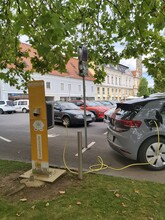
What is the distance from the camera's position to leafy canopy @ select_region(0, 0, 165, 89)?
136 inches

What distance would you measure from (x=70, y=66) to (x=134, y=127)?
40.2 meters

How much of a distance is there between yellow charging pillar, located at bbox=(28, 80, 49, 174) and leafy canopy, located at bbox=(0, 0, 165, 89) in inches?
26.3

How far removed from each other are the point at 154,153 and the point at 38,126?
264 cm

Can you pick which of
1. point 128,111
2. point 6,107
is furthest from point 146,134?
point 6,107

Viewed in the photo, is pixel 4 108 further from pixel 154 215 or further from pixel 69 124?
pixel 154 215

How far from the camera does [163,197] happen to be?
11.2 ft

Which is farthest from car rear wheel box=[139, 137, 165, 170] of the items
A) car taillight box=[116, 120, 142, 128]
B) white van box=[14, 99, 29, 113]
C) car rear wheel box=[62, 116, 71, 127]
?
white van box=[14, 99, 29, 113]

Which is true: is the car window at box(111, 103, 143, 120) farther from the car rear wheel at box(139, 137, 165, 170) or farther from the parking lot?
the parking lot

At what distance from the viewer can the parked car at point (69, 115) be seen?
11477 mm

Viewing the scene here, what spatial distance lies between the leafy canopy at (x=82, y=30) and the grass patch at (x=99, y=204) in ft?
7.69

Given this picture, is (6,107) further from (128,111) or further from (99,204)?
(99,204)

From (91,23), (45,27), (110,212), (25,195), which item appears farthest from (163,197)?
(91,23)

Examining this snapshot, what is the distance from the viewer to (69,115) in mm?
11633

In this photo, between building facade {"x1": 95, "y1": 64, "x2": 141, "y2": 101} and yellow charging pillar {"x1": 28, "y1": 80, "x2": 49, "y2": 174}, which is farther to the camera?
building facade {"x1": 95, "y1": 64, "x2": 141, "y2": 101}
